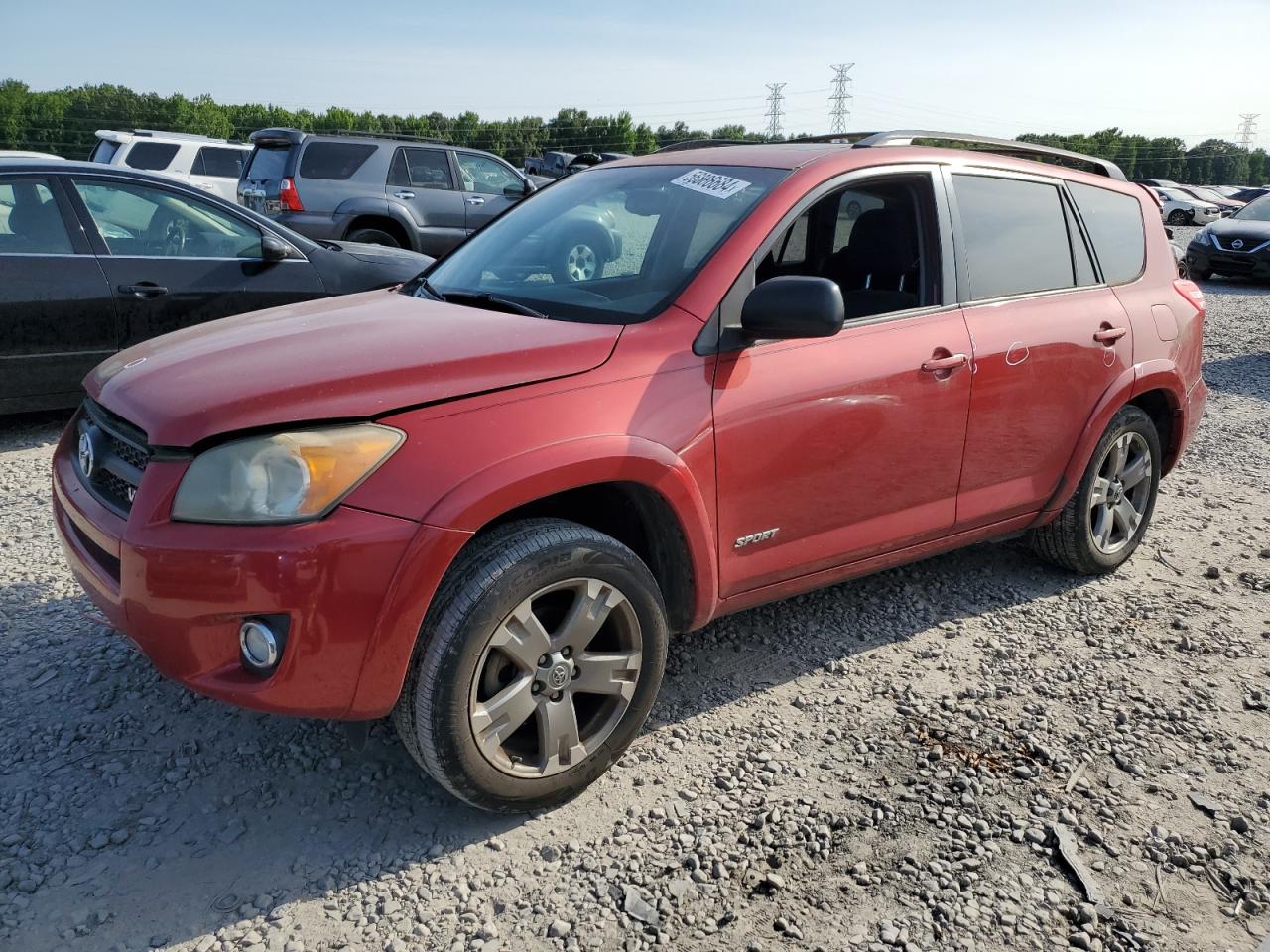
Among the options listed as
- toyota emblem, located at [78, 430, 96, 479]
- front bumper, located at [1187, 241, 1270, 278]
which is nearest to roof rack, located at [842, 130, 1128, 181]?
toyota emblem, located at [78, 430, 96, 479]

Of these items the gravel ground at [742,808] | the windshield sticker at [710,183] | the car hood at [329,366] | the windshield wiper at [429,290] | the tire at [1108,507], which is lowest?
the gravel ground at [742,808]

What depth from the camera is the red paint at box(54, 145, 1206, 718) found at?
2289 millimetres

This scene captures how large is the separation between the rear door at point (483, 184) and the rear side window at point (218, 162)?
580 cm

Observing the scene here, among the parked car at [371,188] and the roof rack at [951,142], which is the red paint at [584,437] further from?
the parked car at [371,188]

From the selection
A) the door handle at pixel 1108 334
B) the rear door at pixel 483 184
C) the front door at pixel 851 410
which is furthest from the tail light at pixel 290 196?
the door handle at pixel 1108 334

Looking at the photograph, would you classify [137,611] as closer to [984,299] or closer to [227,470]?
[227,470]

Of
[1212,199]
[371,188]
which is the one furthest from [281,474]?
[1212,199]

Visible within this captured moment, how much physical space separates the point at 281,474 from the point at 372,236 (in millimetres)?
10198

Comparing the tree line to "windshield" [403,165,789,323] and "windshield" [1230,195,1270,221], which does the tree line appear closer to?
"windshield" [1230,195,1270,221]

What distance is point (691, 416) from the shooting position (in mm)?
2760

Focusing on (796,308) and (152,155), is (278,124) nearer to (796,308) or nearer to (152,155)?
(152,155)

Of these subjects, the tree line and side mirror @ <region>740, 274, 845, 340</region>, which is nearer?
side mirror @ <region>740, 274, 845, 340</region>

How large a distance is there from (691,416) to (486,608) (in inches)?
31.2

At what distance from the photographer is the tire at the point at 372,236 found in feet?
38.0
